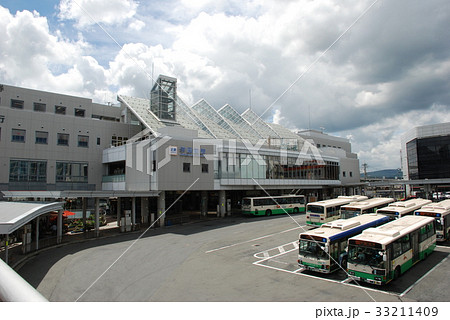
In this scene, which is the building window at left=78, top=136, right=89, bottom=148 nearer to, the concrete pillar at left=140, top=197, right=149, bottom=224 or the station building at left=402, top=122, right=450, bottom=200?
the concrete pillar at left=140, top=197, right=149, bottom=224

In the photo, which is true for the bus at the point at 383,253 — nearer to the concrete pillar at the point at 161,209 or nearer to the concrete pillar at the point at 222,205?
the concrete pillar at the point at 161,209

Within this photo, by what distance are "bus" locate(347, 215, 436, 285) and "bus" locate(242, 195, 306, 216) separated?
23982mm

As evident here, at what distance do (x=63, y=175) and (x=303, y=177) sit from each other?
1456 inches

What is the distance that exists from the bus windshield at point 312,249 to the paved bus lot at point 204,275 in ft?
3.30

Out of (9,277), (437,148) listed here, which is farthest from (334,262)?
(437,148)

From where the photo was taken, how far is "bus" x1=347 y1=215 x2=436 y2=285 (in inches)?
517

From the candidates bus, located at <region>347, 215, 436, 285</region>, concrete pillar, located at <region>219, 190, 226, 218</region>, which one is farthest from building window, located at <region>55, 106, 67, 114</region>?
bus, located at <region>347, 215, 436, 285</region>

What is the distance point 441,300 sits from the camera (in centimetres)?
1167

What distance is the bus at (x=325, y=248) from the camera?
597 inches

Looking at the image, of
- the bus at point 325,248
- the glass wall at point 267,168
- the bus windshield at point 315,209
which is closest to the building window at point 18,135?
the glass wall at point 267,168

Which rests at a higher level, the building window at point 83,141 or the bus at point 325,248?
the building window at point 83,141

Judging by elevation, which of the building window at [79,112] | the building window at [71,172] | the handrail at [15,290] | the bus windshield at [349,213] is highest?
the building window at [79,112]

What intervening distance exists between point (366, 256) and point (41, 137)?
4012 centimetres

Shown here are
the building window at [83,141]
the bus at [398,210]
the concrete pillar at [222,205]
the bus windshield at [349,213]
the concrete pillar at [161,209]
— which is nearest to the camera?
the bus at [398,210]
